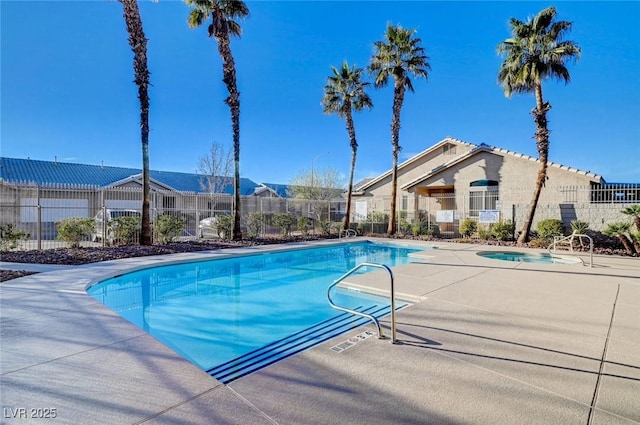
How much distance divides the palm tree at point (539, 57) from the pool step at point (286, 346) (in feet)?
43.1

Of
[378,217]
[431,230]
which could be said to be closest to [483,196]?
[431,230]

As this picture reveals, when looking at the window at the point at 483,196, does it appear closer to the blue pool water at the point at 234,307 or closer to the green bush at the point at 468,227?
the green bush at the point at 468,227

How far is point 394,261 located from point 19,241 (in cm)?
1319

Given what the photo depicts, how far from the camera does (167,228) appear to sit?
13.5 m

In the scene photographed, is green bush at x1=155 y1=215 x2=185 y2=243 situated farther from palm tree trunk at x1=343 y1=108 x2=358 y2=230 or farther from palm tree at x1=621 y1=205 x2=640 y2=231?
palm tree at x1=621 y1=205 x2=640 y2=231

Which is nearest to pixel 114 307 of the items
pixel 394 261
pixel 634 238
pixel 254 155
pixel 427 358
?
pixel 427 358

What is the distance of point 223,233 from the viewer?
53.2ft

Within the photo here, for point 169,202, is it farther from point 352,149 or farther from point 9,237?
point 352,149

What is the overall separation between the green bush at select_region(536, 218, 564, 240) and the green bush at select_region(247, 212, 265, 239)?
527 inches

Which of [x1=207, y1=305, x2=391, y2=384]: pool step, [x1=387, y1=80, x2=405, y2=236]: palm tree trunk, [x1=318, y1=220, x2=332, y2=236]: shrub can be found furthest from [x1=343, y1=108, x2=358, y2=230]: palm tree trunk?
[x1=207, y1=305, x2=391, y2=384]: pool step

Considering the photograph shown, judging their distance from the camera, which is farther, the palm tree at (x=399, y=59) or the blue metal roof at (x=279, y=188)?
the blue metal roof at (x=279, y=188)

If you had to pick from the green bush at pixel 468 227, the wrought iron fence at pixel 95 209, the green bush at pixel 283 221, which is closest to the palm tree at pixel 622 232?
the green bush at pixel 468 227

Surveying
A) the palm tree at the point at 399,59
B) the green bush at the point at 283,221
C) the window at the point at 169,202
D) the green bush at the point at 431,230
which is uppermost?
the palm tree at the point at 399,59

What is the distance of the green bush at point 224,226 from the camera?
16069mm
